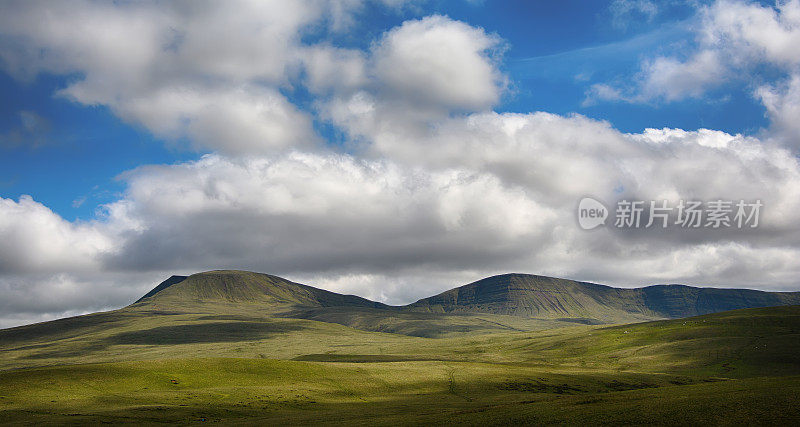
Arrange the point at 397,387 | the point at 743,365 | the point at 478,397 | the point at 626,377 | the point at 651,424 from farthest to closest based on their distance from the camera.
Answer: the point at 743,365
the point at 626,377
the point at 397,387
the point at 478,397
the point at 651,424

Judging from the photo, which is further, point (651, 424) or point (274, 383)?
point (274, 383)

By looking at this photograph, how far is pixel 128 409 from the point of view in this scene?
83.1 meters

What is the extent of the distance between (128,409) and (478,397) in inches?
2649

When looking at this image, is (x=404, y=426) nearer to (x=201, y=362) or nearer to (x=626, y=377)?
(x=201, y=362)

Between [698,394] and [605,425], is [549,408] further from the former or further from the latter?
[698,394]

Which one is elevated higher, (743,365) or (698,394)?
(698,394)

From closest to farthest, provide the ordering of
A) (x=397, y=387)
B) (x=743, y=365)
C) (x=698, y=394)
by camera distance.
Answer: (x=698, y=394) → (x=397, y=387) → (x=743, y=365)

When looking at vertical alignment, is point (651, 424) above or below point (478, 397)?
above

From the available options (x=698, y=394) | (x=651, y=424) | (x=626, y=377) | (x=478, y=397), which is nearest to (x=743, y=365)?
(x=626, y=377)

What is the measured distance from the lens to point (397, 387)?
129750 millimetres

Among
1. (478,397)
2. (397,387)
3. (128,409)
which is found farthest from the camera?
(397,387)

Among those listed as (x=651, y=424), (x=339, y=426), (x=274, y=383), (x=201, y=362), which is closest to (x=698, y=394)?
(x=651, y=424)

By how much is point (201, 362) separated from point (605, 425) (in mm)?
111964

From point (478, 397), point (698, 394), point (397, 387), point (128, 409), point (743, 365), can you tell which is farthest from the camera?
point (743, 365)
